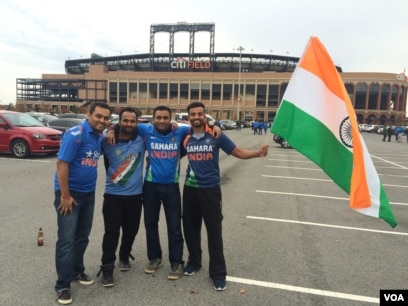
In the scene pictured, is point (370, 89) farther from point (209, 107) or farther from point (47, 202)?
point (47, 202)

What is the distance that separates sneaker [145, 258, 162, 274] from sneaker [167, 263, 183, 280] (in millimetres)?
215

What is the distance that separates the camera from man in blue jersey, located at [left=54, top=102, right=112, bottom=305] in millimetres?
3334

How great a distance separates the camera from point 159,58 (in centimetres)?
9975

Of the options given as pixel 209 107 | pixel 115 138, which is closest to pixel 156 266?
pixel 115 138

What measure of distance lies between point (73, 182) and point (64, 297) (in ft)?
3.58

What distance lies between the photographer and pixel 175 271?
3988mm

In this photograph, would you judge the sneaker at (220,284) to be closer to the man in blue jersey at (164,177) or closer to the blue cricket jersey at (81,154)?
the man in blue jersey at (164,177)

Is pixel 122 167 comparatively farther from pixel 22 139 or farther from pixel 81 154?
pixel 22 139

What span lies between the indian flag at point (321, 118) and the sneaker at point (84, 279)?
8.49 feet

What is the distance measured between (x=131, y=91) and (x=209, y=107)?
22246 millimetres

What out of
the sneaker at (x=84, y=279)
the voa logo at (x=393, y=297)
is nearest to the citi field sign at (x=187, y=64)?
the sneaker at (x=84, y=279)

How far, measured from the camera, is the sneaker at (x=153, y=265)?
407 centimetres

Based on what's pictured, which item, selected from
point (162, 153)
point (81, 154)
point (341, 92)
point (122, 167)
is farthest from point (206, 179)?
point (341, 92)

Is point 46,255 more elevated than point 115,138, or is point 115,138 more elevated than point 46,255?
point 115,138
